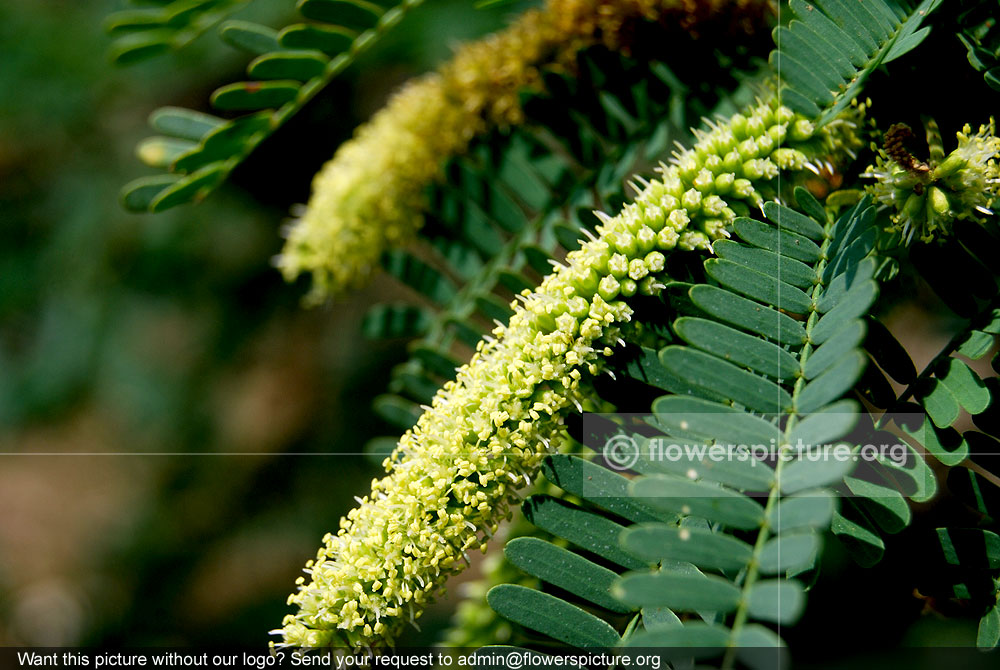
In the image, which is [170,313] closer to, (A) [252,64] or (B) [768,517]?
(A) [252,64]

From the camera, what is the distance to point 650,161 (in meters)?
1.23

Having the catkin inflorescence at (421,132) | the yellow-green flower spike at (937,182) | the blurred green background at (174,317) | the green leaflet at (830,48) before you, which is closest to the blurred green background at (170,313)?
the blurred green background at (174,317)

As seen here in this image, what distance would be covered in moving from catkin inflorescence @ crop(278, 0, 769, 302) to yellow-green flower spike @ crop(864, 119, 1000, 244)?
0.44 metres

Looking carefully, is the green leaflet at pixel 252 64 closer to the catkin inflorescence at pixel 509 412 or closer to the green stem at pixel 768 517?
the catkin inflorescence at pixel 509 412

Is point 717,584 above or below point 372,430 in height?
above

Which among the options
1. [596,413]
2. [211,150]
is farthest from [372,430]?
[596,413]

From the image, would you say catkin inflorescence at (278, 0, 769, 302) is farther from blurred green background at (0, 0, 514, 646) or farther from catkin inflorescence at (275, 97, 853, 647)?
blurred green background at (0, 0, 514, 646)

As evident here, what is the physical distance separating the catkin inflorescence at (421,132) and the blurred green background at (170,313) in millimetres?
809

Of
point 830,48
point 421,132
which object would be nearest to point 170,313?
point 421,132

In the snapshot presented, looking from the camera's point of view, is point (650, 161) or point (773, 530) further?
point (650, 161)

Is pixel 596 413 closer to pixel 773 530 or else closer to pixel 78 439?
pixel 773 530

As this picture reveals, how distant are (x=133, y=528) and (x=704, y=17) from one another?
322 centimetres

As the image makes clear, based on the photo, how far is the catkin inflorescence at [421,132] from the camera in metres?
1.14

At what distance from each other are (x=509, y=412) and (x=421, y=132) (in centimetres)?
63
